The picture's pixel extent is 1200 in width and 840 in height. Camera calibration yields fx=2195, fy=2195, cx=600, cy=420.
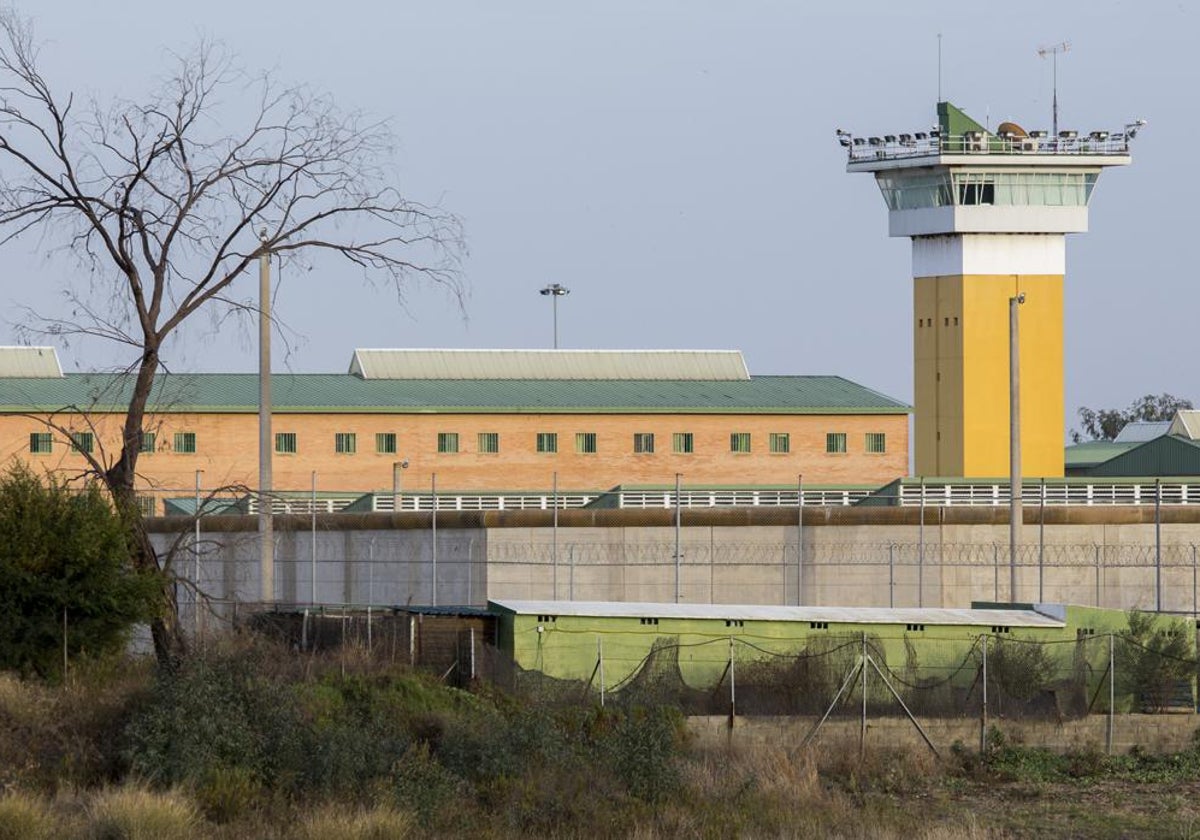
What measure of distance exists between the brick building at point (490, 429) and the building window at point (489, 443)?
44 mm

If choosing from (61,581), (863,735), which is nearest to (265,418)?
(61,581)

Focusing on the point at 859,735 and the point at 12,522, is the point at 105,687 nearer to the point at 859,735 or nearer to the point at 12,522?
the point at 12,522

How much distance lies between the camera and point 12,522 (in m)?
27.3

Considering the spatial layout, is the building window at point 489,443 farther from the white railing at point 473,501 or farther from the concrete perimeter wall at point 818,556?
the concrete perimeter wall at point 818,556

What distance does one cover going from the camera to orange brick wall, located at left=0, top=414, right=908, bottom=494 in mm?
65875

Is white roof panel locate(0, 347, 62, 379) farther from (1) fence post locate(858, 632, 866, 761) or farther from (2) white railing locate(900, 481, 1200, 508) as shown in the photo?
(1) fence post locate(858, 632, 866, 761)

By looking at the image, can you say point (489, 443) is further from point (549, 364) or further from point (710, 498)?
point (710, 498)

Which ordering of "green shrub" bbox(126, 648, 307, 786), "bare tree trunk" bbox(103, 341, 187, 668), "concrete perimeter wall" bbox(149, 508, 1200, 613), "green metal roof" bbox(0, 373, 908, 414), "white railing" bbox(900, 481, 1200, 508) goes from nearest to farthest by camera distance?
"green shrub" bbox(126, 648, 307, 786) < "bare tree trunk" bbox(103, 341, 187, 668) < "concrete perimeter wall" bbox(149, 508, 1200, 613) < "white railing" bbox(900, 481, 1200, 508) < "green metal roof" bbox(0, 373, 908, 414)

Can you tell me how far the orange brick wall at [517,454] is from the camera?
216 feet

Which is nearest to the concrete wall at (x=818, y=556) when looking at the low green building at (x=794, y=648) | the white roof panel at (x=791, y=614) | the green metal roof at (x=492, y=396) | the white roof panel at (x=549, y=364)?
the white roof panel at (x=791, y=614)

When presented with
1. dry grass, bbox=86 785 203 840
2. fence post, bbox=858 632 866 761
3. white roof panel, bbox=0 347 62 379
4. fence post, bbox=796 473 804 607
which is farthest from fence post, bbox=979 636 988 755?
white roof panel, bbox=0 347 62 379

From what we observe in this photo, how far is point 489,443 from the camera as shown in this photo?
2714 inches

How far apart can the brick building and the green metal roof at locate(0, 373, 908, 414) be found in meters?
0.07

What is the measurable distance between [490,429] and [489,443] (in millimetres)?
441
